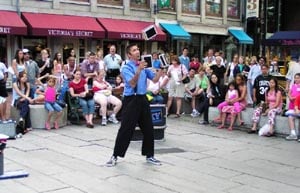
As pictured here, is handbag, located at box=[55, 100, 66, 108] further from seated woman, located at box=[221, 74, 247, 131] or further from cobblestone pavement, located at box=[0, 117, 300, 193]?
seated woman, located at box=[221, 74, 247, 131]

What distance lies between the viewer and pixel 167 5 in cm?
2542

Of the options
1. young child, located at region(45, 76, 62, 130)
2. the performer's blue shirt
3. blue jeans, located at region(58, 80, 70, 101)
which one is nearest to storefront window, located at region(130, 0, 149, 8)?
blue jeans, located at region(58, 80, 70, 101)

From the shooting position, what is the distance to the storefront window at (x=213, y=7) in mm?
28891

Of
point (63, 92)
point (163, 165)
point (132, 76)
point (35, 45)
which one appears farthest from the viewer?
point (35, 45)

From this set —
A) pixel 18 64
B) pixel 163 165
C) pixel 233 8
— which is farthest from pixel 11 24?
pixel 233 8

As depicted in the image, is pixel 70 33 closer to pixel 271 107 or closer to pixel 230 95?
pixel 230 95

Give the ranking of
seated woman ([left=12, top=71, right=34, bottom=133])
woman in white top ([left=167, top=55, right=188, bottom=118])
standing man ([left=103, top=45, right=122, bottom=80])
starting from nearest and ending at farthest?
seated woman ([left=12, top=71, right=34, bottom=133])
woman in white top ([left=167, top=55, right=188, bottom=118])
standing man ([left=103, top=45, right=122, bottom=80])

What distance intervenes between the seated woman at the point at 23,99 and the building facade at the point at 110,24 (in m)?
7.65

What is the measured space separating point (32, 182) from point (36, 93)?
17.8ft

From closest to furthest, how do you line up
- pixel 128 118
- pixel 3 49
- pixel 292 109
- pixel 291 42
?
pixel 128 118 < pixel 292 109 < pixel 291 42 < pixel 3 49

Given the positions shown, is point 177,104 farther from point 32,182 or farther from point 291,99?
point 32,182

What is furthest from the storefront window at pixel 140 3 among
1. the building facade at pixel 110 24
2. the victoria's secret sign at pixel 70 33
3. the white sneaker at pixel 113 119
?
the white sneaker at pixel 113 119

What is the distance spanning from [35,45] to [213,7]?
13.8 metres

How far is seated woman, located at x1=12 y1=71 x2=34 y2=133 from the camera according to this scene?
1009 cm
